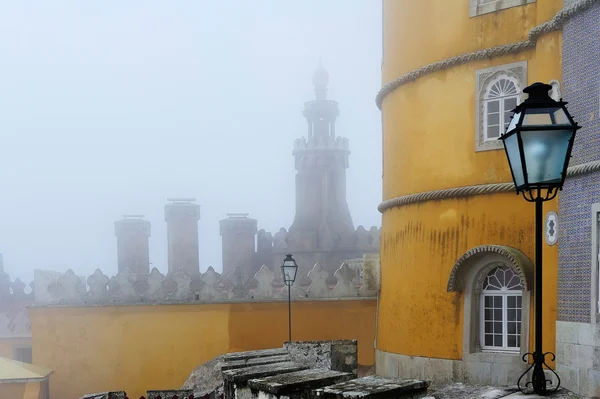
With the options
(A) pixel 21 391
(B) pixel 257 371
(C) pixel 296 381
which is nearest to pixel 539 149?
(C) pixel 296 381

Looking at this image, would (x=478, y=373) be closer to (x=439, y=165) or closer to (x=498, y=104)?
(x=439, y=165)

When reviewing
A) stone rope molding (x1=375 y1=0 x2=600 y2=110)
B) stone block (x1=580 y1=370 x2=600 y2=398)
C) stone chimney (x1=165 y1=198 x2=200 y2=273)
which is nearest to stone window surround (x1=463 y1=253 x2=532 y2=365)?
stone block (x1=580 y1=370 x2=600 y2=398)

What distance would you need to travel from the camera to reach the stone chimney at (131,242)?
90.9 feet

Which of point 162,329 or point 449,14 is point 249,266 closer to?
point 162,329

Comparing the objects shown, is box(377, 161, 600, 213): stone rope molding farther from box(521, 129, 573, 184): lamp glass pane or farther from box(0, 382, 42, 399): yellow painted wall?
box(0, 382, 42, 399): yellow painted wall

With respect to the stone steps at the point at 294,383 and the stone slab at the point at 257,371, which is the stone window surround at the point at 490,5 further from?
the stone steps at the point at 294,383

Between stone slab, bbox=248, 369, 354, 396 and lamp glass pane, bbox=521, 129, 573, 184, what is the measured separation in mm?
1599

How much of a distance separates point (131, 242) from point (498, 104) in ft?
67.1

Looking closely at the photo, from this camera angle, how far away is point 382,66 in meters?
13.0

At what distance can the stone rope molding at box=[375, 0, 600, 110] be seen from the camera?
8227mm

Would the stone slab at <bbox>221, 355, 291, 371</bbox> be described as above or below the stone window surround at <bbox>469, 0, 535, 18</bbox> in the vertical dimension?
below

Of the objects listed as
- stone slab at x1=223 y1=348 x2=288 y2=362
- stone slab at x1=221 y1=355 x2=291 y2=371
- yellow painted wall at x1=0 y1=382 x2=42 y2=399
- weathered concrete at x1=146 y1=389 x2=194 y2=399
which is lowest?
yellow painted wall at x1=0 y1=382 x2=42 y2=399

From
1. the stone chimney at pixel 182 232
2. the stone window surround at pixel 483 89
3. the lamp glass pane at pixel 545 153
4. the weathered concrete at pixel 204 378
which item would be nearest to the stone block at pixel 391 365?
the weathered concrete at pixel 204 378

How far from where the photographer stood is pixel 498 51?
1020 centimetres
